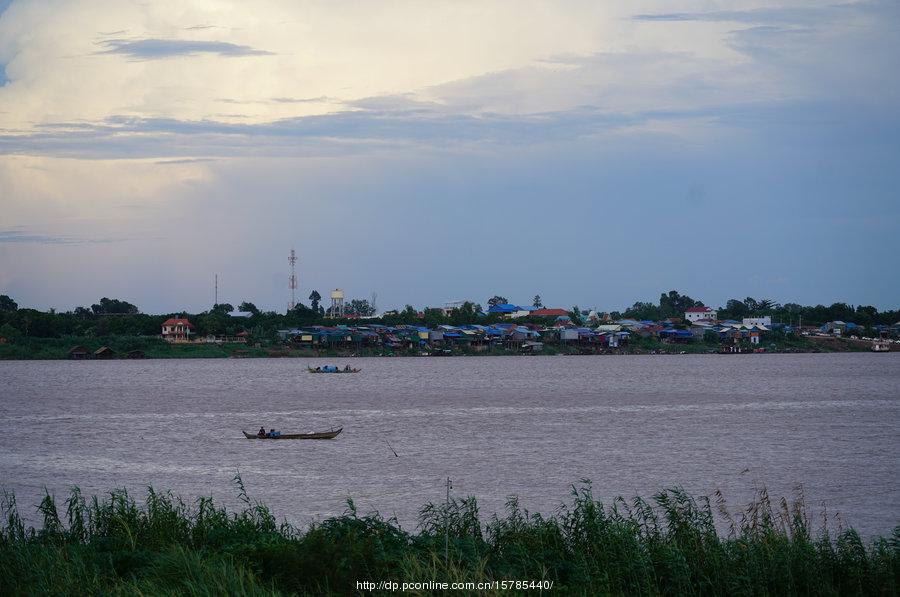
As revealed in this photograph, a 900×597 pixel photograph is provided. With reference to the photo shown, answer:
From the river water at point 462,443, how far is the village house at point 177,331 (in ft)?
167

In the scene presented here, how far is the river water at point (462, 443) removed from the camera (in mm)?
27250

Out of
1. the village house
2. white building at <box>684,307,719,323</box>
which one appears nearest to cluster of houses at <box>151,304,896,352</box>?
the village house

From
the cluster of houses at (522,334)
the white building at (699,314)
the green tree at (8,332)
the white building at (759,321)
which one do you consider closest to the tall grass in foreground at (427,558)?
the cluster of houses at (522,334)

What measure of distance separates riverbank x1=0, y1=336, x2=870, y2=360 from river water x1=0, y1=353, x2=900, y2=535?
4557 cm

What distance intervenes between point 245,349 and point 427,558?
118658 millimetres

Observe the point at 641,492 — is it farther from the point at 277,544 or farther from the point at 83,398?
the point at 83,398

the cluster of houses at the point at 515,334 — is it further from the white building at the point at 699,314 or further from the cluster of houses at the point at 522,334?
the white building at the point at 699,314

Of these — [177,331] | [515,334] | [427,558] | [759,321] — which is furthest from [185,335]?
[427,558]

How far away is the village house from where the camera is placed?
13175cm

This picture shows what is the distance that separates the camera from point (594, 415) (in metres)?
51.4

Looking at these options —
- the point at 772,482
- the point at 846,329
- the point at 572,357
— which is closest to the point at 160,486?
the point at 772,482

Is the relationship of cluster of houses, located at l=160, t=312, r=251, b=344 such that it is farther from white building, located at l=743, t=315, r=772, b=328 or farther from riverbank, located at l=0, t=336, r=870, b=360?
white building, located at l=743, t=315, r=772, b=328

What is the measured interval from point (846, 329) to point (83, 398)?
129652mm

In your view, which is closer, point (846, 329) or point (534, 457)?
point (534, 457)
